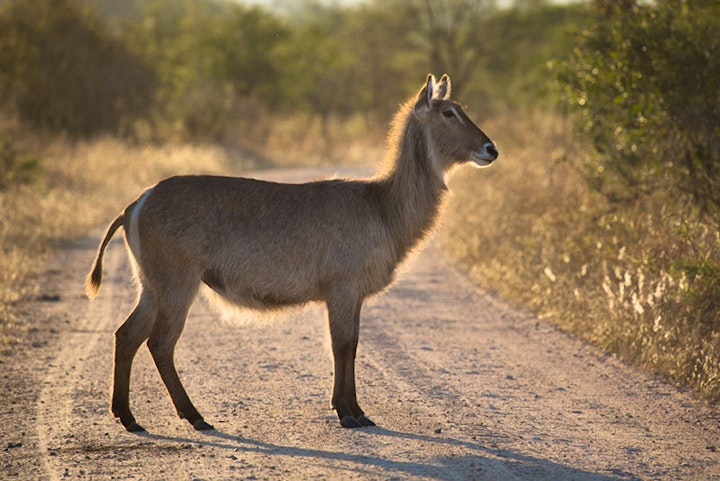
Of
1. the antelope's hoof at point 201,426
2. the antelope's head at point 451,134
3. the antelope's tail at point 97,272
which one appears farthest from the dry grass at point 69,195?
the antelope's head at point 451,134

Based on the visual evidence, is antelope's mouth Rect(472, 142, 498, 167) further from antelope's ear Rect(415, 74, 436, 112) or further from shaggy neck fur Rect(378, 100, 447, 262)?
antelope's ear Rect(415, 74, 436, 112)

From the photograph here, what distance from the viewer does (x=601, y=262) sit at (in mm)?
8188

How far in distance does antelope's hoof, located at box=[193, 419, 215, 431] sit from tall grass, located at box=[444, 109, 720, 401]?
2838 mm

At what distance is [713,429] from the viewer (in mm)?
4875

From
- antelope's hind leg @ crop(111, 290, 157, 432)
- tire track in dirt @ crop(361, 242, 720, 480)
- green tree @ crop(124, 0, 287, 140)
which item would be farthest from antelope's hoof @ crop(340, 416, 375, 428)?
green tree @ crop(124, 0, 287, 140)

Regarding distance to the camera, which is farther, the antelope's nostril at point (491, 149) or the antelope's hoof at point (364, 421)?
the antelope's nostril at point (491, 149)

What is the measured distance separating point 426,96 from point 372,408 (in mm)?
1906

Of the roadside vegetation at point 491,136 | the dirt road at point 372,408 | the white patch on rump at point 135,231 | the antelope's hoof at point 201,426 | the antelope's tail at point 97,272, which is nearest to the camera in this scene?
the dirt road at point 372,408

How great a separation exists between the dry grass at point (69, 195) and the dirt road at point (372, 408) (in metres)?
1.45

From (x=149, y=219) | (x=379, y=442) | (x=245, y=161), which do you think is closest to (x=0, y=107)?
(x=245, y=161)

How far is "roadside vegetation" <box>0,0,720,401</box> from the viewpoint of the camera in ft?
23.9

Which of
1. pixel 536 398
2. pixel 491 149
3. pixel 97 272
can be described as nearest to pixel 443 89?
pixel 491 149

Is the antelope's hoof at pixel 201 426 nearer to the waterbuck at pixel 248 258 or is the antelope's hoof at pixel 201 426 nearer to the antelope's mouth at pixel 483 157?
the waterbuck at pixel 248 258

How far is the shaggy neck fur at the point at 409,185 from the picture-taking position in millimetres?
5555
